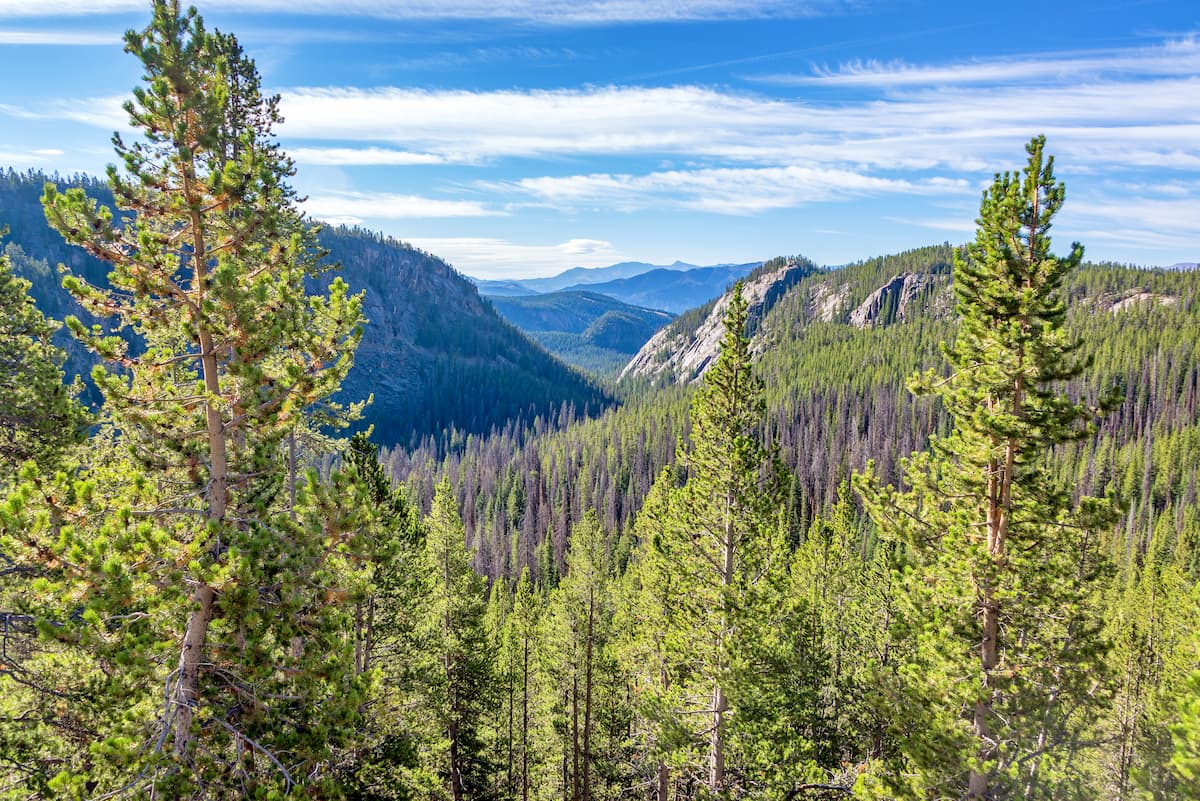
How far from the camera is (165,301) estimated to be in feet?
22.6

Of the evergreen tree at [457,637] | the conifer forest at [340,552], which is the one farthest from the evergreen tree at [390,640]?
the evergreen tree at [457,637]

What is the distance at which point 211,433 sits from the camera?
7043 millimetres

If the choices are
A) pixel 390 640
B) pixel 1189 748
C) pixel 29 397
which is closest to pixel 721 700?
pixel 1189 748

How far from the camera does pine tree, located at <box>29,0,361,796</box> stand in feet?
20.8

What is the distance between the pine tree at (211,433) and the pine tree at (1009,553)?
397 inches

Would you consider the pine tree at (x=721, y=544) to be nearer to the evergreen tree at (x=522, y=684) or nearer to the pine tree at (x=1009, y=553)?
the pine tree at (x=1009, y=553)

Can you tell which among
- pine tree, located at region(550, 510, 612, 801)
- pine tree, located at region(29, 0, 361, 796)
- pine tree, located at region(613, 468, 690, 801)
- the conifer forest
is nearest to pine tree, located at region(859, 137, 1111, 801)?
the conifer forest

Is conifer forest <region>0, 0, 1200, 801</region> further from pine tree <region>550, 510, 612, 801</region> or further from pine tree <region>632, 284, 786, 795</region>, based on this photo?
pine tree <region>550, 510, 612, 801</region>

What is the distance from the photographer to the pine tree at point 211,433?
6340 millimetres

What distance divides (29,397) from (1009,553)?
18500 mm

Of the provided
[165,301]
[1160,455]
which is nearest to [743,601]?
[165,301]

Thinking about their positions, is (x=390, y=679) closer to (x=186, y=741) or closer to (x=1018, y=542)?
(x=186, y=741)

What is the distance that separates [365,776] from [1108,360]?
507 ft

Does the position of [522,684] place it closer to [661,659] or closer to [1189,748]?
[661,659]
